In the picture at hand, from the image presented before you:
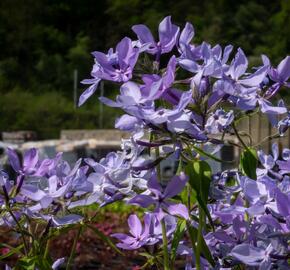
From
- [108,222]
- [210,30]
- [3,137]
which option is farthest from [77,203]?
[210,30]

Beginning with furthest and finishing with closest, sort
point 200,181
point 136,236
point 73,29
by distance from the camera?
point 73,29, point 136,236, point 200,181

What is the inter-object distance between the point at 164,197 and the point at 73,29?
3683 centimetres

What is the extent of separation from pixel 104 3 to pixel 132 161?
3644cm

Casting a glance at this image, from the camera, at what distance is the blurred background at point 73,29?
1182 inches

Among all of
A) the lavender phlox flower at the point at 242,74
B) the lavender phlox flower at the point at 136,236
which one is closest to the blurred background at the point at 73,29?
the lavender phlox flower at the point at 136,236

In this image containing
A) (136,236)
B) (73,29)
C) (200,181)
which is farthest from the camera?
(73,29)

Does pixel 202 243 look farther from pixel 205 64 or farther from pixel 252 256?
pixel 205 64

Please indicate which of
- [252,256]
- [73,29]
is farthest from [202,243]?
[73,29]

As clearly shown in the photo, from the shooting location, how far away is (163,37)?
665mm

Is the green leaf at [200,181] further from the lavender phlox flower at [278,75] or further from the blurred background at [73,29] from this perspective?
the blurred background at [73,29]

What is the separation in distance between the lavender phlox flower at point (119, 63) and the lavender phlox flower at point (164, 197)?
0.28 feet

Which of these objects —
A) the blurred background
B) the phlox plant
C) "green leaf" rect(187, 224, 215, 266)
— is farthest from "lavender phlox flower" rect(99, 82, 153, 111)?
the blurred background

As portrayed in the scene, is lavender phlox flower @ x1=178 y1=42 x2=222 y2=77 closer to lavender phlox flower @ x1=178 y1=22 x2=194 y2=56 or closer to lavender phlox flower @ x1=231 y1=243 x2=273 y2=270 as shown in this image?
lavender phlox flower @ x1=178 y1=22 x2=194 y2=56

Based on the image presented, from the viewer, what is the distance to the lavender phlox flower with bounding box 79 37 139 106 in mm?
624
